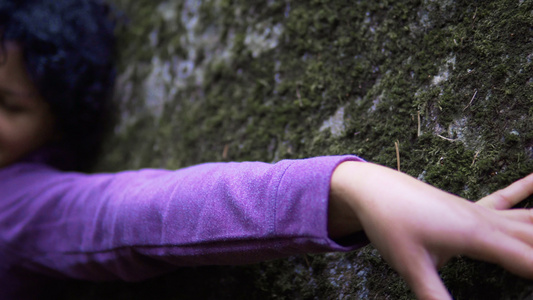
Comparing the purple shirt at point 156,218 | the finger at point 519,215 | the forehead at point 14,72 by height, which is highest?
the forehead at point 14,72

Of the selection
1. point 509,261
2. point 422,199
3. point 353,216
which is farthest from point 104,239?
point 509,261

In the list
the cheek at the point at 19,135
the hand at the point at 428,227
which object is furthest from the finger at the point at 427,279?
the cheek at the point at 19,135

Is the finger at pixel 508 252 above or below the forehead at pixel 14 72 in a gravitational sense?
below

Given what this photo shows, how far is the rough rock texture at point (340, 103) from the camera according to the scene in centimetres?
73

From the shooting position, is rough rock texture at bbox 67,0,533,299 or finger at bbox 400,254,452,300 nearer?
finger at bbox 400,254,452,300

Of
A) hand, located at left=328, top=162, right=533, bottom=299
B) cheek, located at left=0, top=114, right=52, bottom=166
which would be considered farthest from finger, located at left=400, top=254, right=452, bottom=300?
cheek, located at left=0, top=114, right=52, bottom=166

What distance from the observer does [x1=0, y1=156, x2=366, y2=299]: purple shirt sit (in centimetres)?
63

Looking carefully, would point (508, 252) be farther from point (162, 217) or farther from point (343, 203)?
point (162, 217)

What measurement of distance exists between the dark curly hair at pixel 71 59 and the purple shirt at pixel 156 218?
0.26m

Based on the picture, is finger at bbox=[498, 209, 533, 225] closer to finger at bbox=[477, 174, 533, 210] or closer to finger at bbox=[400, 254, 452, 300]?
finger at bbox=[477, 174, 533, 210]

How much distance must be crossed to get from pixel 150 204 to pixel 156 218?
4 cm

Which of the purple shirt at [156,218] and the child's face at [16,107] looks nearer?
the purple shirt at [156,218]

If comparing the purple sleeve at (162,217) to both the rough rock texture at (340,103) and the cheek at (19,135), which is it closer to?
the cheek at (19,135)

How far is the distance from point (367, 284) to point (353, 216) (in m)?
0.25
